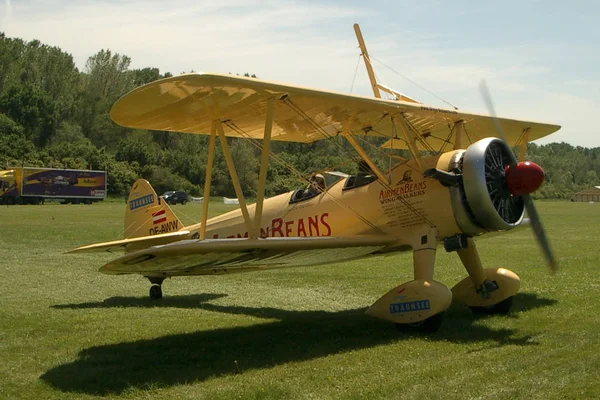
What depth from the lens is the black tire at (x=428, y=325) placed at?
26.1 feet

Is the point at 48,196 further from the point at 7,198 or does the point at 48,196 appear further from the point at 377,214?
the point at 377,214

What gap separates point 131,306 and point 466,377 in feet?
20.0

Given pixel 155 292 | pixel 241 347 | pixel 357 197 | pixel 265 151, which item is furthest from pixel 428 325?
pixel 155 292

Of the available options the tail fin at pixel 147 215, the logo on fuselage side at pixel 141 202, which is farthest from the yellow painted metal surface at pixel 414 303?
the logo on fuselage side at pixel 141 202

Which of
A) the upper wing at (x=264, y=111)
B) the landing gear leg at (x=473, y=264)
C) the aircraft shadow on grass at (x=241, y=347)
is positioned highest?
the upper wing at (x=264, y=111)

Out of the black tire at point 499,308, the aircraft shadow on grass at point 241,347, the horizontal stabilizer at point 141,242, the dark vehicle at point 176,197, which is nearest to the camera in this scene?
the aircraft shadow on grass at point 241,347

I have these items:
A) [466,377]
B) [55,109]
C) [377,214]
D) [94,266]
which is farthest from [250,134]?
[55,109]

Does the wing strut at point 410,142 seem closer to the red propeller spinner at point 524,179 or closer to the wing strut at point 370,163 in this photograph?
the wing strut at point 370,163

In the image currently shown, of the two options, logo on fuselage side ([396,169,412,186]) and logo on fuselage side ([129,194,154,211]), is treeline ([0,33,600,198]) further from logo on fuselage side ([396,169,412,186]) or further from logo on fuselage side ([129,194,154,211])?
logo on fuselage side ([396,169,412,186])

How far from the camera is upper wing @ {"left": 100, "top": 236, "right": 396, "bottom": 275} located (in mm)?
7340

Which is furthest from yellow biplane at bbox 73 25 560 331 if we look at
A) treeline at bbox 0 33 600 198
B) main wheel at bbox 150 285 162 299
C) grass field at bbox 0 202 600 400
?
treeline at bbox 0 33 600 198

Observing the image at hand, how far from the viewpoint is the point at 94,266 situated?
15.6 meters

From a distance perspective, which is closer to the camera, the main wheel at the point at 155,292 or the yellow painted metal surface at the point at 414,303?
the yellow painted metal surface at the point at 414,303

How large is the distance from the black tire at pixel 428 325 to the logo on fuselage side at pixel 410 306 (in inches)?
6.3
